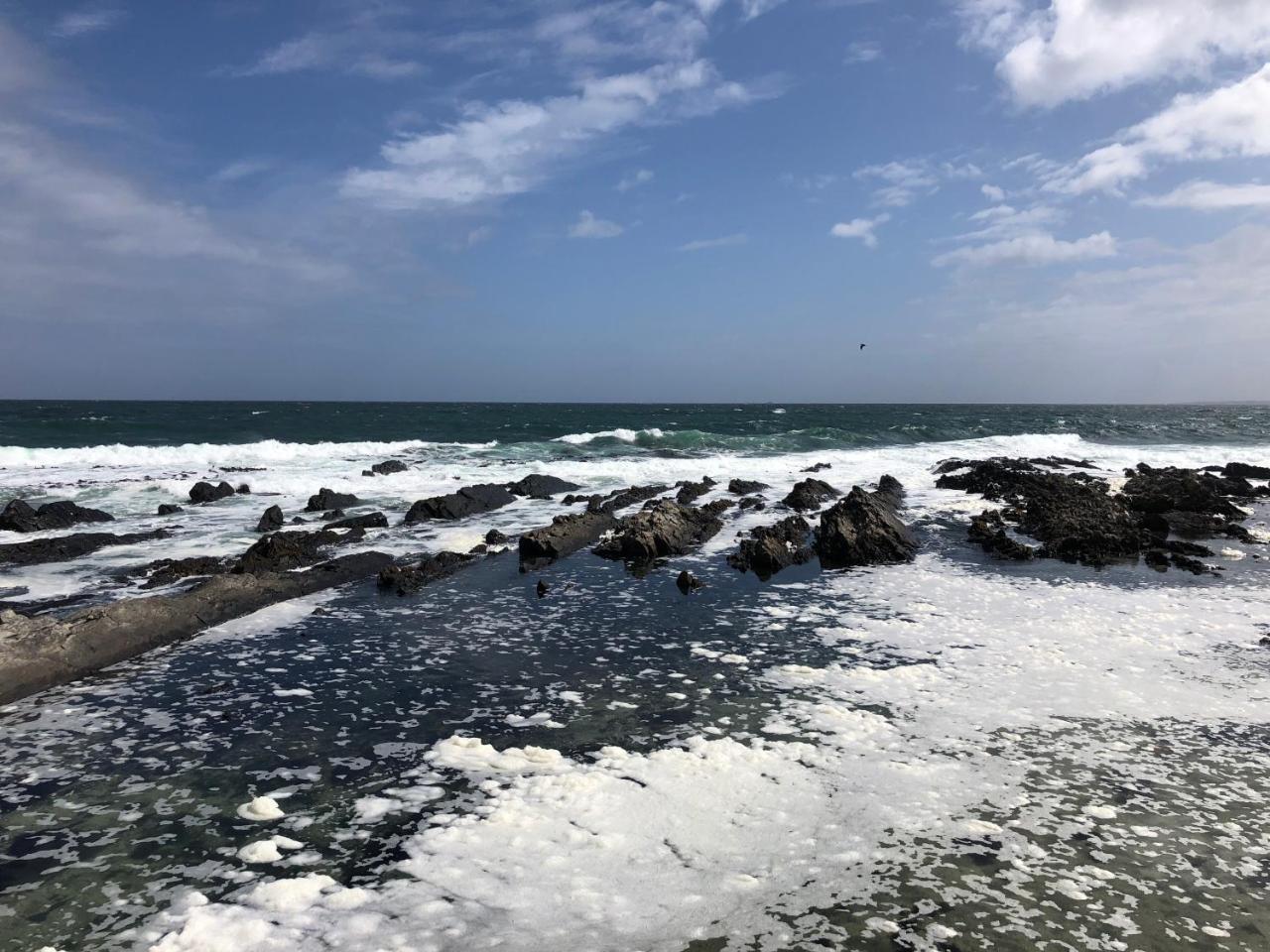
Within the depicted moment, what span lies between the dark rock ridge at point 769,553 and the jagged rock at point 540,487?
1005 cm

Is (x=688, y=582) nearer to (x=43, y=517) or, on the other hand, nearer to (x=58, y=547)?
(x=58, y=547)

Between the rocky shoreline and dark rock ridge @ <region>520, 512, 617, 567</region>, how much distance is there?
38mm

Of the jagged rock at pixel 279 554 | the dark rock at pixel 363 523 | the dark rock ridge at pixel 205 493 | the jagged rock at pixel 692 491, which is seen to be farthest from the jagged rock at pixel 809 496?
the dark rock ridge at pixel 205 493

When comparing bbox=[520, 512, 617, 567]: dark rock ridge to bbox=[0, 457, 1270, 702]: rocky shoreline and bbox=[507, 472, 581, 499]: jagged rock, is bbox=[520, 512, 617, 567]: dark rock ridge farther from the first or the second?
bbox=[507, 472, 581, 499]: jagged rock

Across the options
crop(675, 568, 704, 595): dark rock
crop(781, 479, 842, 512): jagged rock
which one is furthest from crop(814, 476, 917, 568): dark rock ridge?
crop(781, 479, 842, 512): jagged rock

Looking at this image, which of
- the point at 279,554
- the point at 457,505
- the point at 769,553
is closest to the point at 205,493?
the point at 457,505

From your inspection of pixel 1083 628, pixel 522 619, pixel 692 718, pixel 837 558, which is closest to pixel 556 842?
pixel 692 718

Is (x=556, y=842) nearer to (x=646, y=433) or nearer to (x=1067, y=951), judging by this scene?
(x=1067, y=951)

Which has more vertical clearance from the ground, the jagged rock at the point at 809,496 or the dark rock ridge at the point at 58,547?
the jagged rock at the point at 809,496

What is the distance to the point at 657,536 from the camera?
47.4 feet

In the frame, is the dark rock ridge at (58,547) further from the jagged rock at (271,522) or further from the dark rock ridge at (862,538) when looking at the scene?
the dark rock ridge at (862,538)

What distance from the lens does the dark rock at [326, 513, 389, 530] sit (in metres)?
17.0

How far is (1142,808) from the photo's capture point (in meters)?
5.16

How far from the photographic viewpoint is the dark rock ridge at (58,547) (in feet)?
44.9
